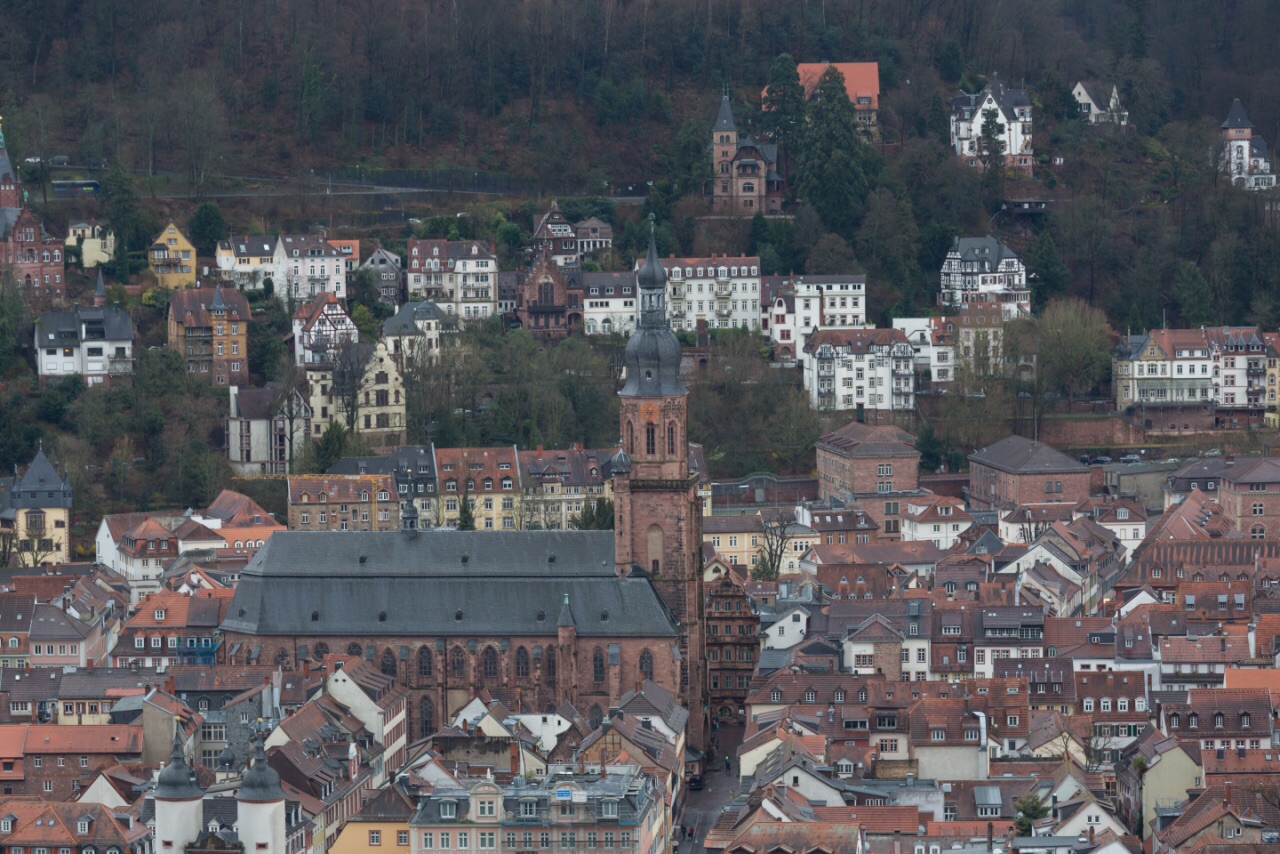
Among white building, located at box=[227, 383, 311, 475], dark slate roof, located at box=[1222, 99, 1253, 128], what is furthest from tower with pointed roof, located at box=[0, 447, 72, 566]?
dark slate roof, located at box=[1222, 99, 1253, 128]

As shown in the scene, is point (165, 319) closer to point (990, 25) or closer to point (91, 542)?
point (91, 542)

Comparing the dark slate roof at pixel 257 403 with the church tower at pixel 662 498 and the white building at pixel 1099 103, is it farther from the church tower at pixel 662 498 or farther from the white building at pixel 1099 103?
the white building at pixel 1099 103

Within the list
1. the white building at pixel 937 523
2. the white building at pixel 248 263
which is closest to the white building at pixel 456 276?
the white building at pixel 248 263

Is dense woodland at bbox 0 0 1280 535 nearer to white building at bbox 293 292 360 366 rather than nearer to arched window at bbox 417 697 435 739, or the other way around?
white building at bbox 293 292 360 366

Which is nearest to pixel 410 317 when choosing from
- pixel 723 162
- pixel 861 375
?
pixel 861 375

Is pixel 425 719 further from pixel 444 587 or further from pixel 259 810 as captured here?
pixel 259 810
